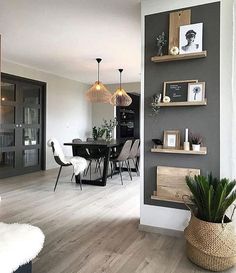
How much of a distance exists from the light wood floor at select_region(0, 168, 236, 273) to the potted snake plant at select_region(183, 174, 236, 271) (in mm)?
113

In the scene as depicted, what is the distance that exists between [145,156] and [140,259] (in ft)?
3.40

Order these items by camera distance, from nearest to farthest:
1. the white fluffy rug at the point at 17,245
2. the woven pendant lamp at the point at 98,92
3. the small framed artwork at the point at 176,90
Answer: the white fluffy rug at the point at 17,245
the small framed artwork at the point at 176,90
the woven pendant lamp at the point at 98,92

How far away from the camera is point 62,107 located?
691cm

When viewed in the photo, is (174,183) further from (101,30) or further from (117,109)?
(117,109)

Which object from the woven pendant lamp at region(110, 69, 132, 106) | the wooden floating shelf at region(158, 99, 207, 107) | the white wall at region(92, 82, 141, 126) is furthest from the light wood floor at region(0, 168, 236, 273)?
the white wall at region(92, 82, 141, 126)

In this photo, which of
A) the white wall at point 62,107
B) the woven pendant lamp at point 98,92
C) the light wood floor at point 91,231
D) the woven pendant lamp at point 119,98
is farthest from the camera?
the white wall at point 62,107

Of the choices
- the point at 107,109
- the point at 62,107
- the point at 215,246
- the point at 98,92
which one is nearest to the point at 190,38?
the point at 215,246

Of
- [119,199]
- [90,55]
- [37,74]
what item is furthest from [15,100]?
[119,199]

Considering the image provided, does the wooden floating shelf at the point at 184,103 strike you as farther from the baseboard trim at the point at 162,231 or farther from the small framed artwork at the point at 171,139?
the baseboard trim at the point at 162,231

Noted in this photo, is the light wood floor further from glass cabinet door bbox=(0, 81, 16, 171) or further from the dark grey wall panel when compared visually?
glass cabinet door bbox=(0, 81, 16, 171)

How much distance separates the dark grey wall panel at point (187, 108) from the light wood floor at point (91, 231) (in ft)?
1.52

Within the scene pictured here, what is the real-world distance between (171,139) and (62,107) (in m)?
4.89

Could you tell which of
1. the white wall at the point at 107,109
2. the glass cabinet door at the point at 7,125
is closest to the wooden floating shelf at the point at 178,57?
the glass cabinet door at the point at 7,125

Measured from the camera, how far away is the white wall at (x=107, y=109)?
7.74 metres
